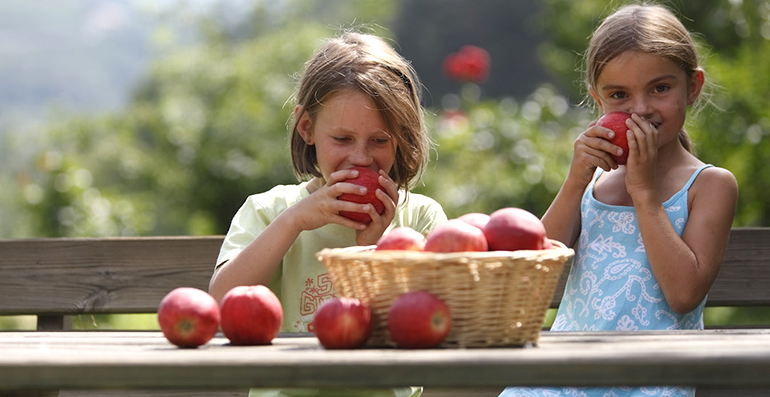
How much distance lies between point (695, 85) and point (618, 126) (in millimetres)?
374

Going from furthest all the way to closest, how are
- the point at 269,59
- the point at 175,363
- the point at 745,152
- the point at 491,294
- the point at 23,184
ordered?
the point at 269,59, the point at 23,184, the point at 745,152, the point at 491,294, the point at 175,363

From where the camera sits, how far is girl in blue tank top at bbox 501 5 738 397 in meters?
2.10

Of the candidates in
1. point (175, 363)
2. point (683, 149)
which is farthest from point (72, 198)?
point (175, 363)

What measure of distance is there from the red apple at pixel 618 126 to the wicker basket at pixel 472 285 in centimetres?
67

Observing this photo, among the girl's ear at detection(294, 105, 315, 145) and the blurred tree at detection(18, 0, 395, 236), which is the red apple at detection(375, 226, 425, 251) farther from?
the blurred tree at detection(18, 0, 395, 236)

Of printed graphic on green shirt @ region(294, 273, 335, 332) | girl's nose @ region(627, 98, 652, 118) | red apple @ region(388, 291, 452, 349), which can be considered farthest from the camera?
printed graphic on green shirt @ region(294, 273, 335, 332)

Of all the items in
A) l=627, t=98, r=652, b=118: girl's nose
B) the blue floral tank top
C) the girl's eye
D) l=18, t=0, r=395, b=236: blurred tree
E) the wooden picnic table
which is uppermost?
the girl's eye

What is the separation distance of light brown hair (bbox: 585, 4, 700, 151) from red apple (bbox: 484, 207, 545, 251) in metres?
0.88

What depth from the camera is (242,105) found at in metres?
9.39

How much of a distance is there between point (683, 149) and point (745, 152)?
6.65ft

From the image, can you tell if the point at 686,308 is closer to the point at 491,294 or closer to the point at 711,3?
the point at 491,294

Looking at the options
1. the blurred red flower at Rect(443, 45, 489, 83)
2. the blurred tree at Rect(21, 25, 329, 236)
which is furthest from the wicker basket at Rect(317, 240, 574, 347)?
the blurred red flower at Rect(443, 45, 489, 83)

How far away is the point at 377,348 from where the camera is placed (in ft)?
5.04

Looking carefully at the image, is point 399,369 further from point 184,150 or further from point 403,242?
point 184,150
